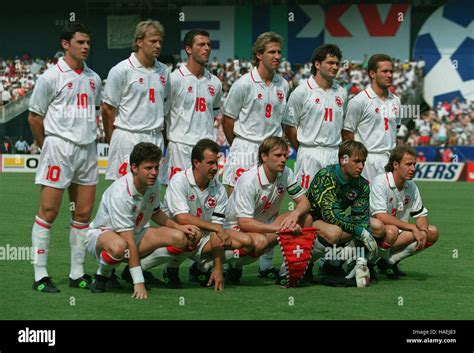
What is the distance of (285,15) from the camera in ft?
119

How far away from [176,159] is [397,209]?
7.13 feet

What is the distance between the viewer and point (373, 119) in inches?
366

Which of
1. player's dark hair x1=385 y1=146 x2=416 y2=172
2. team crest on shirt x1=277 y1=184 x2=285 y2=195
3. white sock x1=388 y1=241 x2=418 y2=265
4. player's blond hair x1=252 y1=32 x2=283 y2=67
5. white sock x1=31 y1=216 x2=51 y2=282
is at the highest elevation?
player's blond hair x1=252 y1=32 x2=283 y2=67

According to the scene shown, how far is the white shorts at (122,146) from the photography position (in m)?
8.24

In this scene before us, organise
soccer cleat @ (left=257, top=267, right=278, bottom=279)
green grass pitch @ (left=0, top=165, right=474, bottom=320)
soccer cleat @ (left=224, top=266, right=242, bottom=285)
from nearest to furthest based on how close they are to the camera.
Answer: green grass pitch @ (left=0, top=165, right=474, bottom=320), soccer cleat @ (left=224, top=266, right=242, bottom=285), soccer cleat @ (left=257, top=267, right=278, bottom=279)

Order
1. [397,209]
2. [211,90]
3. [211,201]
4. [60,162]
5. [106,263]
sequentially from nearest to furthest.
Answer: [106,263]
[60,162]
[211,201]
[397,209]
[211,90]

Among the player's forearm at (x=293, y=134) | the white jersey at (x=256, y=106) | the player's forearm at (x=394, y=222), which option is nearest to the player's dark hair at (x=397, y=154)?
the player's forearm at (x=394, y=222)

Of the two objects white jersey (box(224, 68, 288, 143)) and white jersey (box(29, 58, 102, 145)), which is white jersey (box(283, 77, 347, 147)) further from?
white jersey (box(29, 58, 102, 145))

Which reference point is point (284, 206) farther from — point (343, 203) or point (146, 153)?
point (146, 153)

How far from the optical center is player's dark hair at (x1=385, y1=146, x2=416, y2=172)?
27.9ft

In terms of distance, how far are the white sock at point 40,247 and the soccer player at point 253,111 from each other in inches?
82.7

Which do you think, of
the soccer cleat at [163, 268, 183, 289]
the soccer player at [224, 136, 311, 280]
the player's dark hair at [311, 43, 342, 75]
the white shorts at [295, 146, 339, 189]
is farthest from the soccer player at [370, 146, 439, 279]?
the soccer cleat at [163, 268, 183, 289]

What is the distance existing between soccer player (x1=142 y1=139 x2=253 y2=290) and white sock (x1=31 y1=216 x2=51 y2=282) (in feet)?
2.70

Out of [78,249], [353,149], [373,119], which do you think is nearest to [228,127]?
[373,119]
